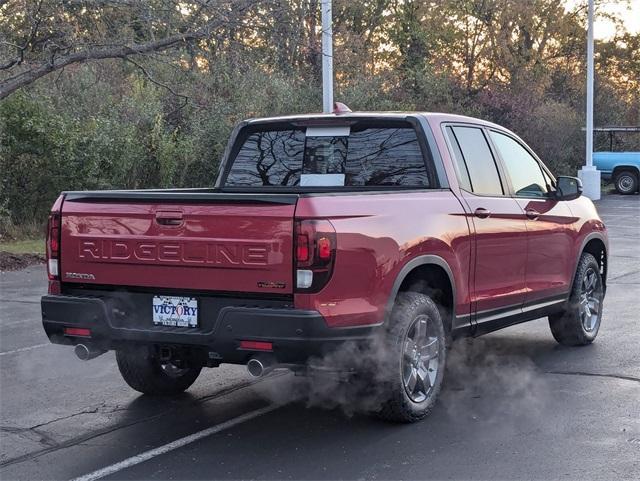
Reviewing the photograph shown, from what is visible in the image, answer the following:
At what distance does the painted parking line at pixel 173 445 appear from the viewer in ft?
16.4

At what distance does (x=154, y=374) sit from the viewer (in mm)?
6523

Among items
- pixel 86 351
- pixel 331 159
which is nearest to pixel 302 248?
pixel 86 351

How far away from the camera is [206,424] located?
5914mm

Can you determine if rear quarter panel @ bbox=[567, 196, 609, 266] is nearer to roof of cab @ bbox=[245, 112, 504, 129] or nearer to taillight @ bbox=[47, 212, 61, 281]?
roof of cab @ bbox=[245, 112, 504, 129]

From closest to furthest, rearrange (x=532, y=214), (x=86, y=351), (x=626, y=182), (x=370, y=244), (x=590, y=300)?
(x=370, y=244), (x=86, y=351), (x=532, y=214), (x=590, y=300), (x=626, y=182)

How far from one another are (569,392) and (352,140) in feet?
7.69

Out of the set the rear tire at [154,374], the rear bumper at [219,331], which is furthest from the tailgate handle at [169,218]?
the rear tire at [154,374]

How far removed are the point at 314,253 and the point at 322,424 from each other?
1.33 metres

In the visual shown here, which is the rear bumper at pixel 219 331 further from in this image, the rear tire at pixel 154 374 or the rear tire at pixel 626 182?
the rear tire at pixel 626 182

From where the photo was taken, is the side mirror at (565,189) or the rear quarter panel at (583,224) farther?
the rear quarter panel at (583,224)

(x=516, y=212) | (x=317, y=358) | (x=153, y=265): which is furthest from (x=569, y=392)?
(x=153, y=265)

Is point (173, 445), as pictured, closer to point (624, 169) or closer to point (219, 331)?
point (219, 331)

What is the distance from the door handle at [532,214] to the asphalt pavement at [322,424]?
1.19 metres

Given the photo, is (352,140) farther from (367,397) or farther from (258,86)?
(258,86)
